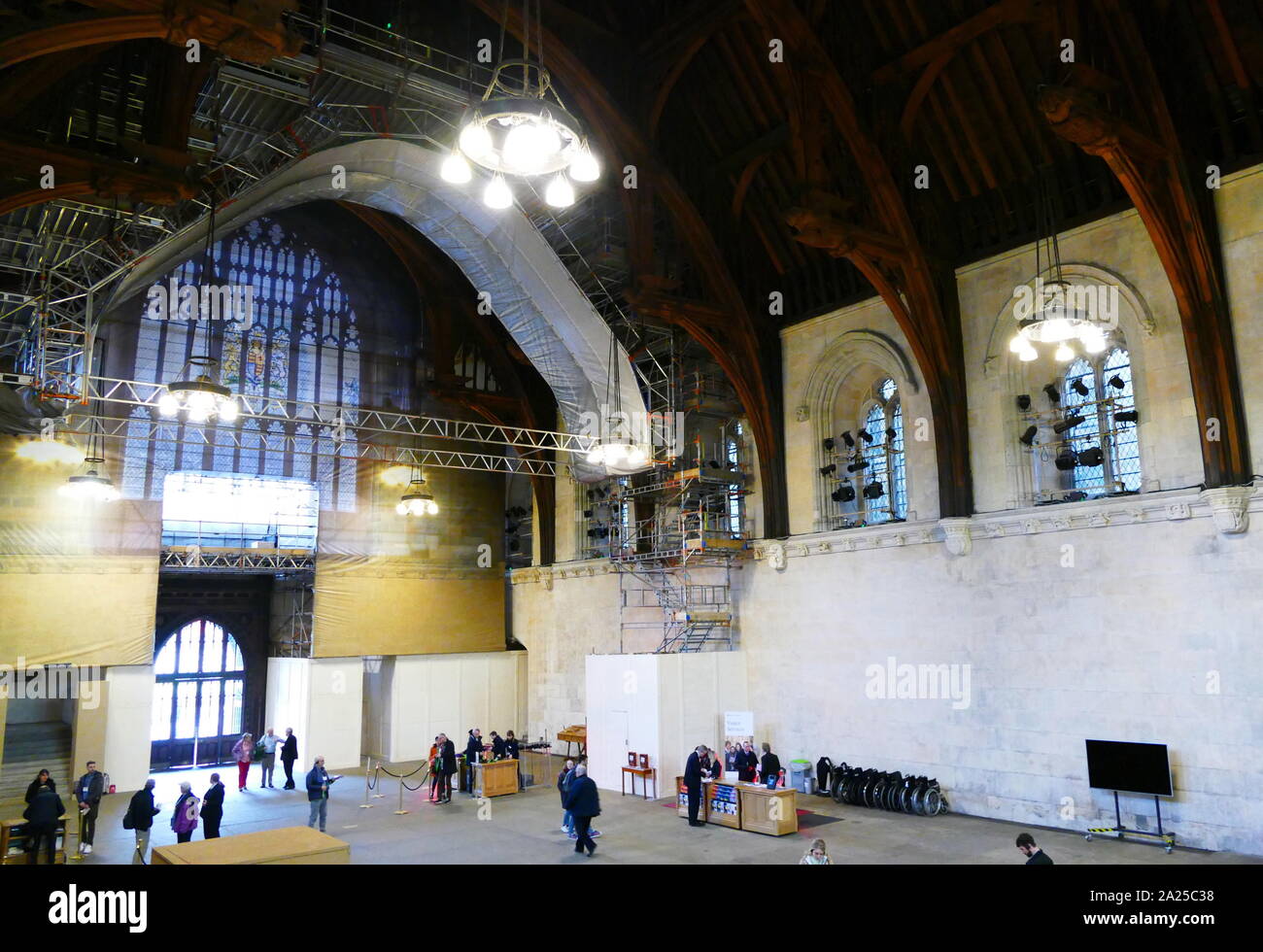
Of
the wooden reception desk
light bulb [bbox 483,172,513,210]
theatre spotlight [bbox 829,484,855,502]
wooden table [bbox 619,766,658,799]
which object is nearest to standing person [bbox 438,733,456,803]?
wooden table [bbox 619,766,658,799]

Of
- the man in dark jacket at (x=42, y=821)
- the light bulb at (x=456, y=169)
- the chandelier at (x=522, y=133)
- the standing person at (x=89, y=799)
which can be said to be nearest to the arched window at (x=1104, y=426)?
the chandelier at (x=522, y=133)

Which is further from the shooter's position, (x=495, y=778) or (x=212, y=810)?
(x=495, y=778)

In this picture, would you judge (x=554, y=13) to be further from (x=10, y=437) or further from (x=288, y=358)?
(x=10, y=437)

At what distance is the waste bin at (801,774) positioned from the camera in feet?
56.6

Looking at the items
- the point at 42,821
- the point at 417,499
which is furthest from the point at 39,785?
the point at 417,499

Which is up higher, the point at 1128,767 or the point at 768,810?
the point at 1128,767

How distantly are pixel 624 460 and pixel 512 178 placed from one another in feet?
20.9

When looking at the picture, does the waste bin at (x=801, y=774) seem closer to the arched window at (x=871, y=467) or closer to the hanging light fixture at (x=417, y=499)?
→ the arched window at (x=871, y=467)

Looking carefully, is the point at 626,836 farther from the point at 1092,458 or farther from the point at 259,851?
the point at 1092,458

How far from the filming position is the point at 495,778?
17.8m

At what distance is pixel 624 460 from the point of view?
51.8 ft

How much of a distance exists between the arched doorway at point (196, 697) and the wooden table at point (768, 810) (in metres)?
17.2

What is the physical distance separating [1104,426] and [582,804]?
34.0 ft
